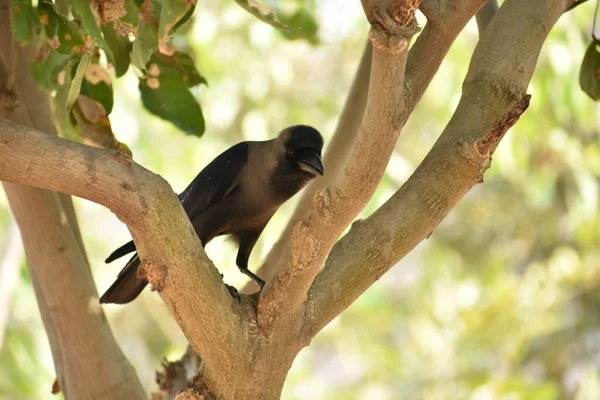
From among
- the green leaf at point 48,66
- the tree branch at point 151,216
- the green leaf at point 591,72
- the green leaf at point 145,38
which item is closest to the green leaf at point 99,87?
the green leaf at point 48,66

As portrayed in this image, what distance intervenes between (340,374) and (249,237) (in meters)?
8.64

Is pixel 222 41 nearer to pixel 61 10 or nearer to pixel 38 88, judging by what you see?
pixel 38 88

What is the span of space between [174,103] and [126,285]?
852mm

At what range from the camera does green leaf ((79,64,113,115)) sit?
2.82 meters

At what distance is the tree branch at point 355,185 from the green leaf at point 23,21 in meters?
1.04

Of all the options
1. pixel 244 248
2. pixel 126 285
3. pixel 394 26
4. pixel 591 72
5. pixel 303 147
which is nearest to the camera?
pixel 394 26

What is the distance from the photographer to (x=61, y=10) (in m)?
2.46

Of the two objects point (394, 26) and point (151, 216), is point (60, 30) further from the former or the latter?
point (394, 26)

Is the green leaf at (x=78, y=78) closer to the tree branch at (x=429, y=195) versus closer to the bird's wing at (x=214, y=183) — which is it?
the tree branch at (x=429, y=195)

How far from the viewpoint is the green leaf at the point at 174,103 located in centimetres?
302

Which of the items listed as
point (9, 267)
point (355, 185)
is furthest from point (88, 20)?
point (9, 267)

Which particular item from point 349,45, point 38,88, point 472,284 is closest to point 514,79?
point 38,88

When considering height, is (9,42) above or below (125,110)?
below

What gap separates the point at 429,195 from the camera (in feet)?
7.44
